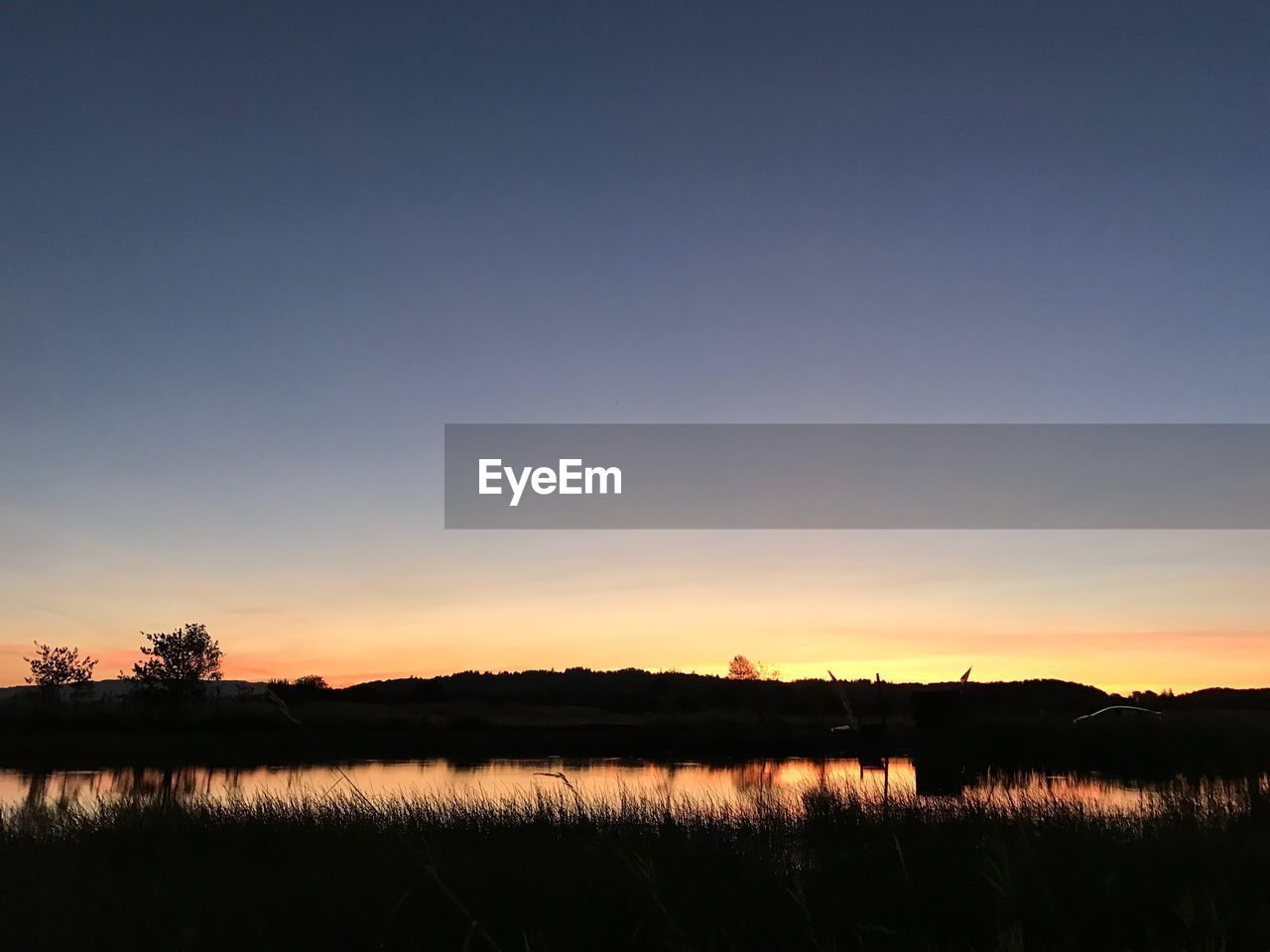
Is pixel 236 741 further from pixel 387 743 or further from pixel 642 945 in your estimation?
pixel 642 945

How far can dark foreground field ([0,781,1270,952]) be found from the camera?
748cm

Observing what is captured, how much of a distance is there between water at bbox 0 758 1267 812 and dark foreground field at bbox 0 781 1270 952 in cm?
601

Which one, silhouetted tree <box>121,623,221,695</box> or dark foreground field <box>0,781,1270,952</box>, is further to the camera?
silhouetted tree <box>121,623,221,695</box>

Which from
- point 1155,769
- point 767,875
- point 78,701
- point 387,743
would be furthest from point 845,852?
point 78,701

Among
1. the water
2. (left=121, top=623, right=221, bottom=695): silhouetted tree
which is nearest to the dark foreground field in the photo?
the water

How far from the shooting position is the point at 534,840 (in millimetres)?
12383

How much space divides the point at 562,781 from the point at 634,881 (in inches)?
529

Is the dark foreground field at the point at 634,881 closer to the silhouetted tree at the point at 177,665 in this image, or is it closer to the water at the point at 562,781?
the water at the point at 562,781

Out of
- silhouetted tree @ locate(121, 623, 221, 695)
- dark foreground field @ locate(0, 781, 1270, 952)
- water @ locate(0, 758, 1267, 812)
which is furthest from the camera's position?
silhouetted tree @ locate(121, 623, 221, 695)

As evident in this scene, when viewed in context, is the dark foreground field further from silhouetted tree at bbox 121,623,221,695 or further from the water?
silhouetted tree at bbox 121,623,221,695

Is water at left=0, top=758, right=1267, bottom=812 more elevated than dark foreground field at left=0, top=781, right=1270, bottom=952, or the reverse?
dark foreground field at left=0, top=781, right=1270, bottom=952

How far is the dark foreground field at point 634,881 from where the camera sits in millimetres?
7477

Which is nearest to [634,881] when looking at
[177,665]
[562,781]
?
[562,781]

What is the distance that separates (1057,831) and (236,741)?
35.0m
